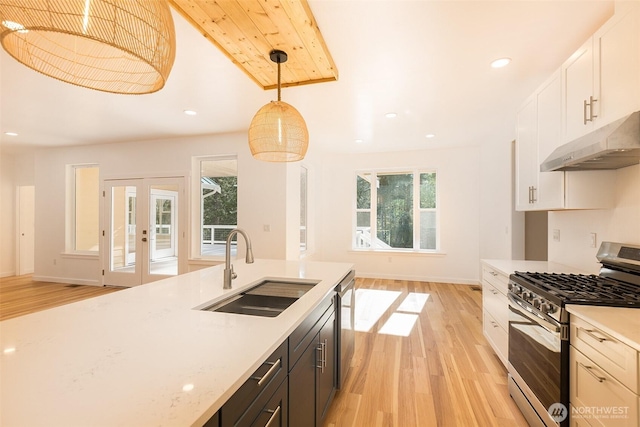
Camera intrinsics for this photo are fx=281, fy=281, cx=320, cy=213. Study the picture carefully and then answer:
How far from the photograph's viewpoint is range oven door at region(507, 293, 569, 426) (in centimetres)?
144

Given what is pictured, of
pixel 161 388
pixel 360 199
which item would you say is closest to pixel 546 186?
pixel 161 388

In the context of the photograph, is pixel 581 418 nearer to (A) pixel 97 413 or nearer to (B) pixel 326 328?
(B) pixel 326 328

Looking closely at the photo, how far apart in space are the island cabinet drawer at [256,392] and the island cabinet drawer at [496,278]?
6.55 ft

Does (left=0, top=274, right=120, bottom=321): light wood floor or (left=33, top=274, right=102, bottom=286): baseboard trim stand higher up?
(left=33, top=274, right=102, bottom=286): baseboard trim

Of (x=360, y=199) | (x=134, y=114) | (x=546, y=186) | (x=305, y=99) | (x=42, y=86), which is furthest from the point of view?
(x=360, y=199)

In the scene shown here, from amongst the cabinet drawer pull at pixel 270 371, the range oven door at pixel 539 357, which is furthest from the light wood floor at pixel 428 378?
the cabinet drawer pull at pixel 270 371

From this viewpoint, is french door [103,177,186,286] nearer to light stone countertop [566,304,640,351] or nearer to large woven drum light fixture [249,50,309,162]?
large woven drum light fixture [249,50,309,162]

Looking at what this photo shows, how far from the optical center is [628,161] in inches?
69.1

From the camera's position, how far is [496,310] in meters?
2.51

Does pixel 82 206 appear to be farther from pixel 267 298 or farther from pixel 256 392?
pixel 256 392

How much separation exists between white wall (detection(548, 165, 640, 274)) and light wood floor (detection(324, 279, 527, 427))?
1.16 metres

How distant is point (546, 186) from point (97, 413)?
2937mm

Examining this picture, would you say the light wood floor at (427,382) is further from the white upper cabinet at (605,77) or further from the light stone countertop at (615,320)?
the white upper cabinet at (605,77)

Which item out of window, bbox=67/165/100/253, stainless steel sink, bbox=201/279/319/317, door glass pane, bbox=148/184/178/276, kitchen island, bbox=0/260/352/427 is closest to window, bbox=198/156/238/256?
door glass pane, bbox=148/184/178/276
